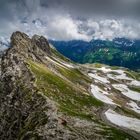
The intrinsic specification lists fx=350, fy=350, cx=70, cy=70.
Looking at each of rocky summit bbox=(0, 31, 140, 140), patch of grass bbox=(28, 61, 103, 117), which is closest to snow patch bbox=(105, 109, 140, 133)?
rocky summit bbox=(0, 31, 140, 140)

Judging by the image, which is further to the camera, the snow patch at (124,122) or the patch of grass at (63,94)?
the patch of grass at (63,94)

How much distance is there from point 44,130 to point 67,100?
6193 centimetres

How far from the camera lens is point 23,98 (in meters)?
113

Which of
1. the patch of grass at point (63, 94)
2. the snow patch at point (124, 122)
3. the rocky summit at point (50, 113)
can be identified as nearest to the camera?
the rocky summit at point (50, 113)

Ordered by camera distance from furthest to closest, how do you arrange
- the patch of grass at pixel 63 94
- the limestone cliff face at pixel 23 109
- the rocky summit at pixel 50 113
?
the patch of grass at pixel 63 94 → the rocky summit at pixel 50 113 → the limestone cliff face at pixel 23 109

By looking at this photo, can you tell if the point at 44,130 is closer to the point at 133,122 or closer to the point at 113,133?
the point at 113,133

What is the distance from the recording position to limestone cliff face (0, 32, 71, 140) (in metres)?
78.9

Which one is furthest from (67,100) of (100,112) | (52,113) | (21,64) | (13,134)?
(52,113)

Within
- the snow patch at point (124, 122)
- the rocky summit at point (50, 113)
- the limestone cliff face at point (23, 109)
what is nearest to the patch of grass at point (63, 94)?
the rocky summit at point (50, 113)

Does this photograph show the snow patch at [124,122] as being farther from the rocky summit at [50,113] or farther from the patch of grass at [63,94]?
the patch of grass at [63,94]

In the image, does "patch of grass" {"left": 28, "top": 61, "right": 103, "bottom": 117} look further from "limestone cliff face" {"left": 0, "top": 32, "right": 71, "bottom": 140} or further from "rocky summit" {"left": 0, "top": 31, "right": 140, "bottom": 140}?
"limestone cliff face" {"left": 0, "top": 32, "right": 71, "bottom": 140}

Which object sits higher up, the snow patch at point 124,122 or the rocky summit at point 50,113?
the rocky summit at point 50,113

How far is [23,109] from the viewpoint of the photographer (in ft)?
354

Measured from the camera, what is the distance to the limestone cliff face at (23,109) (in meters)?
78.9
